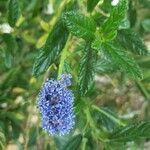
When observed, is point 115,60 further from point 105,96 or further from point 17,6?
point 105,96

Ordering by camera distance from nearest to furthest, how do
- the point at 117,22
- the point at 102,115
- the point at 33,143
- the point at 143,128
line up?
the point at 117,22 → the point at 143,128 → the point at 102,115 → the point at 33,143

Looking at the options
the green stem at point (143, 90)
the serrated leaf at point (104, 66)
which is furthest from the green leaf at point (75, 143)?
the green stem at point (143, 90)

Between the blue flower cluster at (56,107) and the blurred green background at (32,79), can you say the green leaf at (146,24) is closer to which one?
the blurred green background at (32,79)

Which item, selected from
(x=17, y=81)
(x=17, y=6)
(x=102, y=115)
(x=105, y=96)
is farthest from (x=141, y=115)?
(x=17, y=6)

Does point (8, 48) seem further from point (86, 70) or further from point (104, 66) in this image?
point (86, 70)

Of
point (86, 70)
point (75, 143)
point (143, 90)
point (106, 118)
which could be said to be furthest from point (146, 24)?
point (86, 70)
